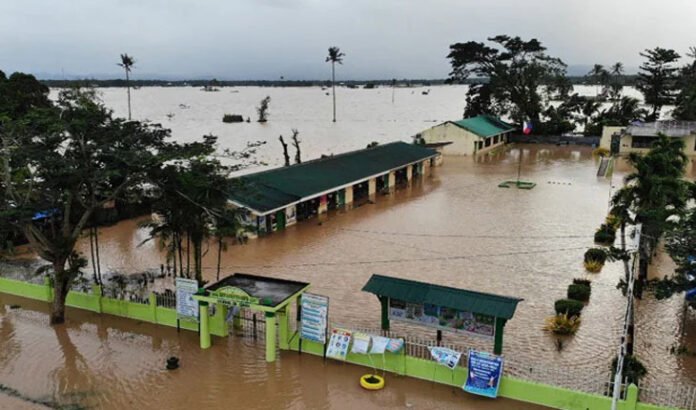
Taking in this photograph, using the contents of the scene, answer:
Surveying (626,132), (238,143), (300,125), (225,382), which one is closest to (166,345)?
(225,382)

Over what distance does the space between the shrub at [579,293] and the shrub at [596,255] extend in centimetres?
408

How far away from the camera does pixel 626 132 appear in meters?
53.8

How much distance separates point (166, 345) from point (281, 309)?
3.92 m

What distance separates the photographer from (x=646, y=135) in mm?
52906

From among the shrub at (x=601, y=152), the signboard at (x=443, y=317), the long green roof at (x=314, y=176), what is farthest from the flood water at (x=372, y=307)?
the shrub at (x=601, y=152)

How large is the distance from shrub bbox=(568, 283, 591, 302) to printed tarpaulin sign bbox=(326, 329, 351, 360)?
357 inches

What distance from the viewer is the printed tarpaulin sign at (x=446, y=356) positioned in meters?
13.9

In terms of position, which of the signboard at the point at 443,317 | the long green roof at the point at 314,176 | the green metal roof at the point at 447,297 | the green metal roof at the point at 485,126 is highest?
the green metal roof at the point at 485,126


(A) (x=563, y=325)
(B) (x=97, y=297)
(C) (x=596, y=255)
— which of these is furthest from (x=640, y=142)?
(B) (x=97, y=297)

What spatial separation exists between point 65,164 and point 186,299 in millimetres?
5547

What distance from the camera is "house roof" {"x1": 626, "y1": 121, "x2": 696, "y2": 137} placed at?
51850 millimetres

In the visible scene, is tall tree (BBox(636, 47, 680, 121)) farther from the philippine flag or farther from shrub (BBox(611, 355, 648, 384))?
shrub (BBox(611, 355, 648, 384))

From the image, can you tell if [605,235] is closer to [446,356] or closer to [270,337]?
[446,356]

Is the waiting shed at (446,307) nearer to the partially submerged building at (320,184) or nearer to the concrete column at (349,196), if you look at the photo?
the partially submerged building at (320,184)
